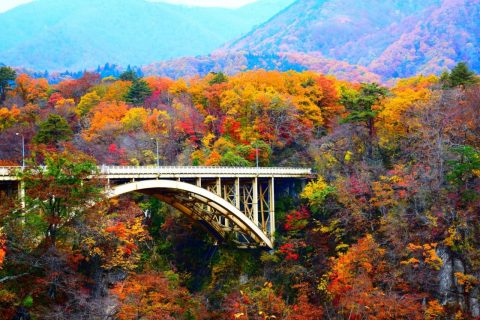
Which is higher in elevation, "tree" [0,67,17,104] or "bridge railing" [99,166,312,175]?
"tree" [0,67,17,104]

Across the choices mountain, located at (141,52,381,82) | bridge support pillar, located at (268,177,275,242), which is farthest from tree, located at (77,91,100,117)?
mountain, located at (141,52,381,82)

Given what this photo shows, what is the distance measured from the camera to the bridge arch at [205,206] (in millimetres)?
35625

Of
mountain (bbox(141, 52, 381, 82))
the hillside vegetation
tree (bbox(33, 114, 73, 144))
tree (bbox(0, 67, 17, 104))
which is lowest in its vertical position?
the hillside vegetation

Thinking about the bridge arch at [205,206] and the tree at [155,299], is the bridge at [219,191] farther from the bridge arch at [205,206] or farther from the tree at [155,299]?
the tree at [155,299]

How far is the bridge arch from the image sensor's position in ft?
117

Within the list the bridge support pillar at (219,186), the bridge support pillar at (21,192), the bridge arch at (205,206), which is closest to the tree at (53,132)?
the bridge arch at (205,206)

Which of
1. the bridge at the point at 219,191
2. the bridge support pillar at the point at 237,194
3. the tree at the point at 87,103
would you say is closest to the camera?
the bridge at the point at 219,191

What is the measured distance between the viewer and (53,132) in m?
53.2

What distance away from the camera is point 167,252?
149 ft

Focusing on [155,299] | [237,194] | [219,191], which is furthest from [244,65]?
[155,299]

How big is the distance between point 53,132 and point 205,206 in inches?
724

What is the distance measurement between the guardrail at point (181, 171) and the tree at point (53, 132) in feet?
63.1

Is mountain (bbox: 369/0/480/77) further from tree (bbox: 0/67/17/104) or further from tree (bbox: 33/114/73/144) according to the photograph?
tree (bbox: 33/114/73/144)

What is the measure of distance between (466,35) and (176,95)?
325 ft
